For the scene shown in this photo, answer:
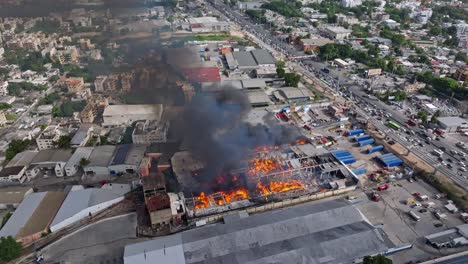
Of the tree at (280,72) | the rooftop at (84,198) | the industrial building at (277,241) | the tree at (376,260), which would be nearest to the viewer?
the tree at (376,260)

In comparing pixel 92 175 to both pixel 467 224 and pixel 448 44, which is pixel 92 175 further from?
pixel 448 44

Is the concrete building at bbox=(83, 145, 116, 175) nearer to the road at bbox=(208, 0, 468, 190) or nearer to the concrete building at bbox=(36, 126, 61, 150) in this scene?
the concrete building at bbox=(36, 126, 61, 150)

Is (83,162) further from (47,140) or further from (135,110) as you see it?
(135,110)

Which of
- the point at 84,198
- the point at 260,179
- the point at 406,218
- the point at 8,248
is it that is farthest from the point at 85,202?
the point at 406,218

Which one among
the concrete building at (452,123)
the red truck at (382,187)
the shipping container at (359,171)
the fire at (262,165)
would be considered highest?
the fire at (262,165)

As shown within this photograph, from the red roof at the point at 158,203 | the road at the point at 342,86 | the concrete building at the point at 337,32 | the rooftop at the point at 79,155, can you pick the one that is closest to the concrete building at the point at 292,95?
the road at the point at 342,86

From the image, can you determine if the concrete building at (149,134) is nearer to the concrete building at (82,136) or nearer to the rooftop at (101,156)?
the rooftop at (101,156)
